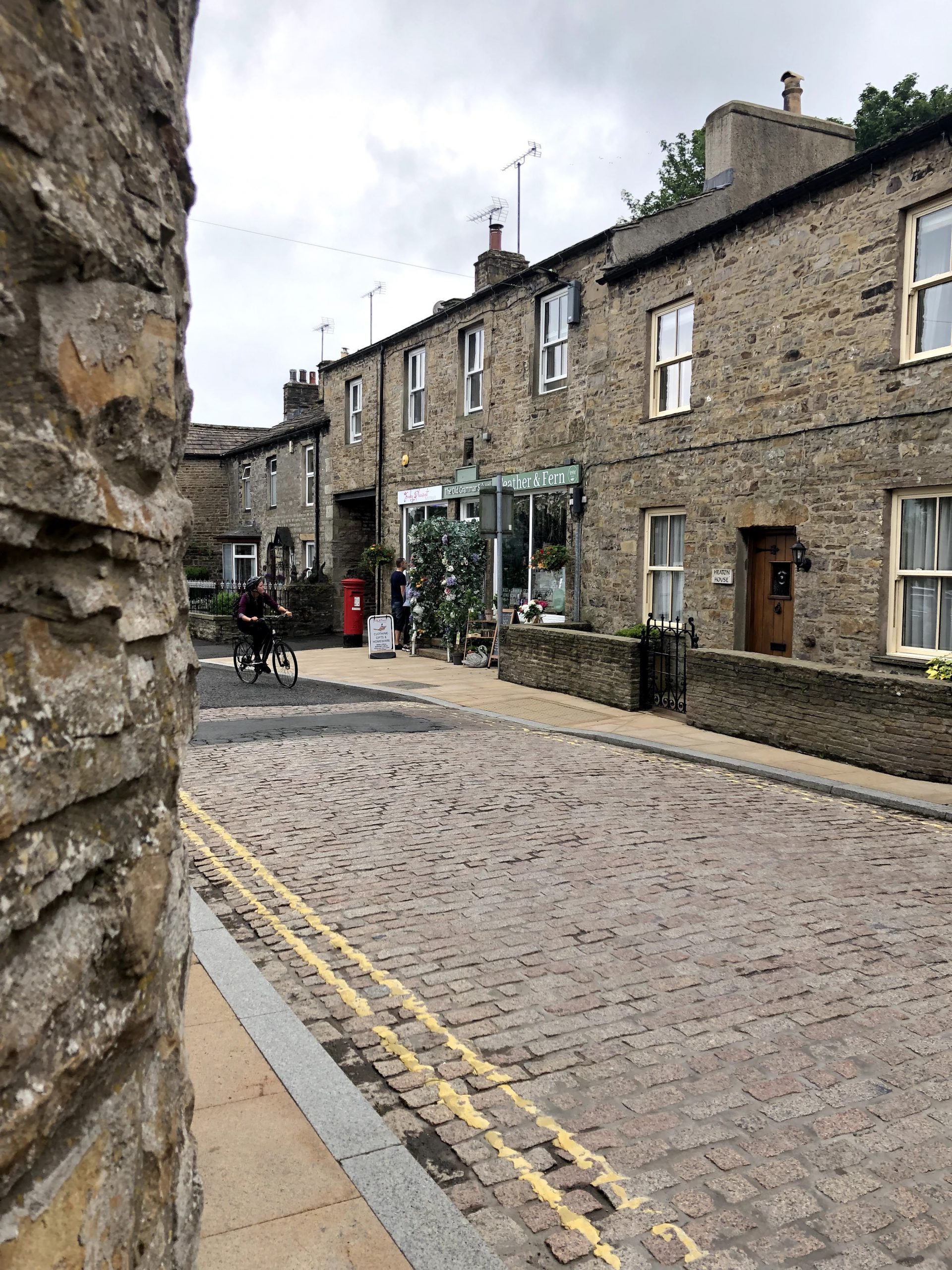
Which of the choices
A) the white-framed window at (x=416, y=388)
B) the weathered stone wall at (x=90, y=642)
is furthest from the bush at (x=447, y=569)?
the weathered stone wall at (x=90, y=642)

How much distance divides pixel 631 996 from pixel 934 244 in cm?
1051

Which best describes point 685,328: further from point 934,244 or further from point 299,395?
point 299,395

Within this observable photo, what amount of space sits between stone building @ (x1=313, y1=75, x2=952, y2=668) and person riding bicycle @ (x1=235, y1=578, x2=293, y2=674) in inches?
219

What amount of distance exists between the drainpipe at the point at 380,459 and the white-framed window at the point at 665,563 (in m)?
11.2

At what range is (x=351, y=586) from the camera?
2461cm

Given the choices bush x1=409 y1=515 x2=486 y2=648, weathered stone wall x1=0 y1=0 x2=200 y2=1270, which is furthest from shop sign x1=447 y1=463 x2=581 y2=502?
weathered stone wall x1=0 y1=0 x2=200 y2=1270

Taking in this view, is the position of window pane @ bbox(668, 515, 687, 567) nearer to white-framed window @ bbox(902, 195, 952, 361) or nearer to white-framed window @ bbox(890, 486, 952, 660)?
white-framed window @ bbox(890, 486, 952, 660)

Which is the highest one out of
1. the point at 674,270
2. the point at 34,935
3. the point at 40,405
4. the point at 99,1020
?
the point at 674,270

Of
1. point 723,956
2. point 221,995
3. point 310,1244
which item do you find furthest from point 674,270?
point 310,1244

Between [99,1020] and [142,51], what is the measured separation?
4.81 feet

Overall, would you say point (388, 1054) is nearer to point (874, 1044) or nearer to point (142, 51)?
point (874, 1044)

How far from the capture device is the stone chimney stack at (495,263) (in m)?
22.5

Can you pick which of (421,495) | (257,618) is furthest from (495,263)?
(257,618)

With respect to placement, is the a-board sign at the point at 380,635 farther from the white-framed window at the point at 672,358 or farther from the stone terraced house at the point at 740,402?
the white-framed window at the point at 672,358
